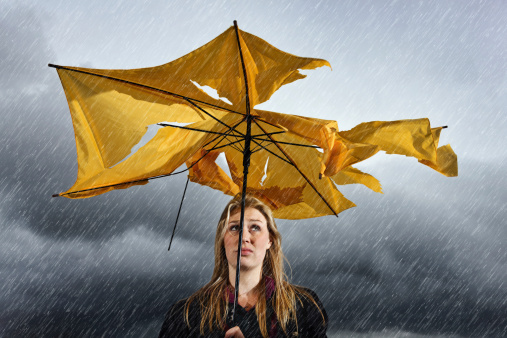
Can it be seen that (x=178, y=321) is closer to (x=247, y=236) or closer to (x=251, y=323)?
(x=251, y=323)

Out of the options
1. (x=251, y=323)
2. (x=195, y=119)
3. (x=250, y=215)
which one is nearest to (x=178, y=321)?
(x=251, y=323)

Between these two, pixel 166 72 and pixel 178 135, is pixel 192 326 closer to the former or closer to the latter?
pixel 178 135

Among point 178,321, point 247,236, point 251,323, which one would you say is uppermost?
point 247,236

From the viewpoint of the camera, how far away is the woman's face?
405cm

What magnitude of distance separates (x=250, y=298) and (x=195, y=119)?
194cm

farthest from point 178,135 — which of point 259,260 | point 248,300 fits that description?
point 248,300

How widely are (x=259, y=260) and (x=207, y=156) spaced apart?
1.48 metres

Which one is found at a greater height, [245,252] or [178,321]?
[245,252]

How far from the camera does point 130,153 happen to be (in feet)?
13.4

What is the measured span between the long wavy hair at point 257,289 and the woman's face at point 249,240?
8 cm

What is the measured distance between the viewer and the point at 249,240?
4.14 meters

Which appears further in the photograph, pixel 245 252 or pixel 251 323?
pixel 245 252

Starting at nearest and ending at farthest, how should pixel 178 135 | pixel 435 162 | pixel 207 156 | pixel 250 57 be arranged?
pixel 250 57 → pixel 435 162 → pixel 178 135 → pixel 207 156

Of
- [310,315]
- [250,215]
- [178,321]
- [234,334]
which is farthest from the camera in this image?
[250,215]
